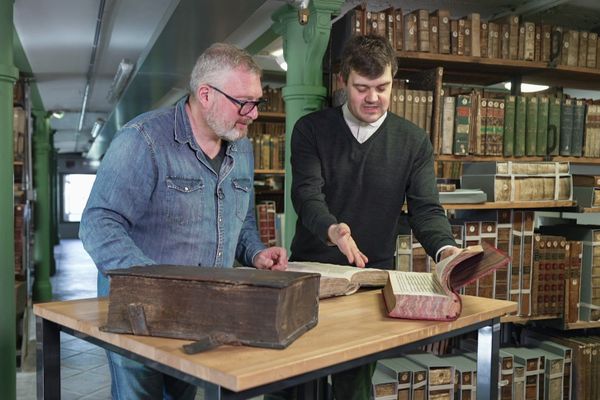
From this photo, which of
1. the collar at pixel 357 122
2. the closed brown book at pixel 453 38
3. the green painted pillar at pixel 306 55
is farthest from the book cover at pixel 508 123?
the collar at pixel 357 122

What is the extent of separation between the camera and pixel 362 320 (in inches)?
56.8

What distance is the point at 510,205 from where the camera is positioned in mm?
3209

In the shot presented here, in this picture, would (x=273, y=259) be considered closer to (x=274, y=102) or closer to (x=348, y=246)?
(x=348, y=246)

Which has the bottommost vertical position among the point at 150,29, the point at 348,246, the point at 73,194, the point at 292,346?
the point at 73,194

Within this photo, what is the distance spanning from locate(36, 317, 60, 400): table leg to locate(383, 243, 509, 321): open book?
2.71ft

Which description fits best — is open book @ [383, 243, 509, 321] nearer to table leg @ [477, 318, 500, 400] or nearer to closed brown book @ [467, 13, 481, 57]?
table leg @ [477, 318, 500, 400]

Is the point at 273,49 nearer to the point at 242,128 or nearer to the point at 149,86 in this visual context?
the point at 149,86

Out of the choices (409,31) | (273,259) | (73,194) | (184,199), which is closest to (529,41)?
(409,31)

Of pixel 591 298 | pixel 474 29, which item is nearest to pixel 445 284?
pixel 474 29

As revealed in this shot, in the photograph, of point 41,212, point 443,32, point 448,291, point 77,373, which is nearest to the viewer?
point 448,291

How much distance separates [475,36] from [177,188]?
7.15ft

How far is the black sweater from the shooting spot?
2.22m

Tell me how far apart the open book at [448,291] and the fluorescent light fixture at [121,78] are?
4600mm

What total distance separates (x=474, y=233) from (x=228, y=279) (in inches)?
92.1
